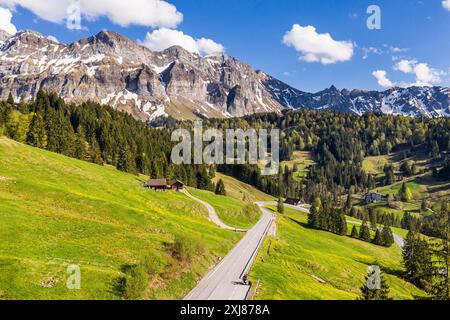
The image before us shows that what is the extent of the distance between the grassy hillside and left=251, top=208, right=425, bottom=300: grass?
30.9ft

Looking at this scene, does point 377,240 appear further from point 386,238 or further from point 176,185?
point 176,185

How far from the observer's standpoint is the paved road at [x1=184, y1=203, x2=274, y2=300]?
40.5 m

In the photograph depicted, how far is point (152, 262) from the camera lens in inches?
1629

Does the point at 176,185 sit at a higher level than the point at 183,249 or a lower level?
higher

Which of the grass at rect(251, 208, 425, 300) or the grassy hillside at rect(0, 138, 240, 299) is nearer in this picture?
the grassy hillside at rect(0, 138, 240, 299)

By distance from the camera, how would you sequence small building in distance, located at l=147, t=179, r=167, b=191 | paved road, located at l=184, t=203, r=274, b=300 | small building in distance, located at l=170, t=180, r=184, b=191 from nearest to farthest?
paved road, located at l=184, t=203, r=274, b=300, small building in distance, located at l=147, t=179, r=167, b=191, small building in distance, located at l=170, t=180, r=184, b=191

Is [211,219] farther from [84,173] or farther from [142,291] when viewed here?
[142,291]

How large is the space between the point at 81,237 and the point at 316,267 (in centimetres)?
4602

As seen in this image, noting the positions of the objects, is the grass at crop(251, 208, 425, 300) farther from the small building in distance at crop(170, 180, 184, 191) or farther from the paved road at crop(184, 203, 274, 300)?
the small building in distance at crop(170, 180, 184, 191)

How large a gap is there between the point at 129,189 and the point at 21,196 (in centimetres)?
2955

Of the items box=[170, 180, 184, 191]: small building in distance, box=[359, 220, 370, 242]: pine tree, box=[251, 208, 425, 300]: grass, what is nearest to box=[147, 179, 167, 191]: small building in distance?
box=[170, 180, 184, 191]: small building in distance

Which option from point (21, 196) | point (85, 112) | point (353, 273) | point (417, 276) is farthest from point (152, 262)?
point (85, 112)

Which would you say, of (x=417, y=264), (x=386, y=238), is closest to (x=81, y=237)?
(x=417, y=264)

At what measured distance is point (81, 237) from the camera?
145 feet
